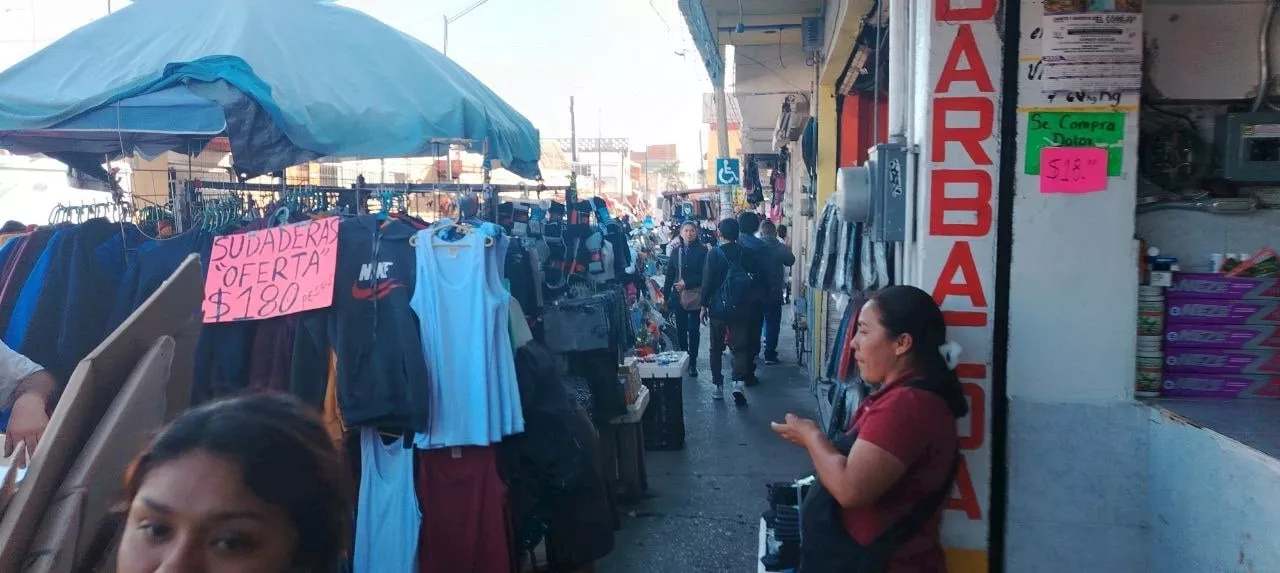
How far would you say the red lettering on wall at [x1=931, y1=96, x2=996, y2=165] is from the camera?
310 cm

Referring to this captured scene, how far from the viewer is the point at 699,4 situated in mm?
8250

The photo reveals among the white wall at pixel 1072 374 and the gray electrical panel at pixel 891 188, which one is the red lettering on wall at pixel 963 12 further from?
the gray electrical panel at pixel 891 188

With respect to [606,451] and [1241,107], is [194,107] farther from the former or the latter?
[1241,107]

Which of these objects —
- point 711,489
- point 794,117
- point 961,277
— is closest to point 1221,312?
point 961,277

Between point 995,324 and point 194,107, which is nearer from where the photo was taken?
point 995,324

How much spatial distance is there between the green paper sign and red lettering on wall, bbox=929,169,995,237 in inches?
6.8

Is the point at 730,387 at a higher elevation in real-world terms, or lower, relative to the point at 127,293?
lower

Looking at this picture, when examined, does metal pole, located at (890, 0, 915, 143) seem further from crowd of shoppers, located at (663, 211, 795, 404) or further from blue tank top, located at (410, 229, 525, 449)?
crowd of shoppers, located at (663, 211, 795, 404)

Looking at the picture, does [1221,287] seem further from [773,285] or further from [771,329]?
[771,329]

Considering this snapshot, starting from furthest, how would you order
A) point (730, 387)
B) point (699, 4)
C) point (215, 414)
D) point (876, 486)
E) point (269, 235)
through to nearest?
1. point (730, 387)
2. point (699, 4)
3. point (269, 235)
4. point (876, 486)
5. point (215, 414)

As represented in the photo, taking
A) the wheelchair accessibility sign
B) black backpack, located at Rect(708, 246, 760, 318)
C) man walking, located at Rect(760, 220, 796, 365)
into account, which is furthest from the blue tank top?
the wheelchair accessibility sign

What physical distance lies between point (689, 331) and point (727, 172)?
19.7 ft

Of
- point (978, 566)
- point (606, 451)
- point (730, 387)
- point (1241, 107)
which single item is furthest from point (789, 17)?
point (978, 566)

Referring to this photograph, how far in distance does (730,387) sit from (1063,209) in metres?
5.96
